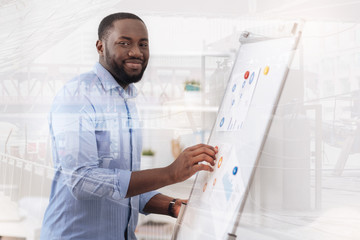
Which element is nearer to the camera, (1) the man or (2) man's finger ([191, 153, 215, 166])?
(2) man's finger ([191, 153, 215, 166])

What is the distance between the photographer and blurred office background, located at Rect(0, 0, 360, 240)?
1280 mm

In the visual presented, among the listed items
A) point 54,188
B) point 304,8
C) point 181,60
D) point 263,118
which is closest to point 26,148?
point 54,188

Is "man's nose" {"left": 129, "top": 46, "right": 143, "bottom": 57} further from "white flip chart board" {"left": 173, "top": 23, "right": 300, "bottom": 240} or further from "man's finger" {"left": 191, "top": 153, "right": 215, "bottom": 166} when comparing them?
"man's finger" {"left": 191, "top": 153, "right": 215, "bottom": 166}

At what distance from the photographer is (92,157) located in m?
1.12

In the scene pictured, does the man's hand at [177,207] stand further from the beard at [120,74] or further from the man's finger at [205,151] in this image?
the beard at [120,74]

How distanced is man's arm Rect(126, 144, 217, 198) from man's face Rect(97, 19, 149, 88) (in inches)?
12.6

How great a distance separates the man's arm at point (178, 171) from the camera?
0.95 meters

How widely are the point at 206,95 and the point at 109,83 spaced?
0.32 metres

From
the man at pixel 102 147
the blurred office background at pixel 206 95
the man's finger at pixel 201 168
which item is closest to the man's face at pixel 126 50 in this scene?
the man at pixel 102 147

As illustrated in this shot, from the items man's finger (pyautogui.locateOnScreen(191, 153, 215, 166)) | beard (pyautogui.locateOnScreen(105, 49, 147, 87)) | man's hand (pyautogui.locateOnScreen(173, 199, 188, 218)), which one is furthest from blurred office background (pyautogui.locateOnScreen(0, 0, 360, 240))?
man's finger (pyautogui.locateOnScreen(191, 153, 215, 166))

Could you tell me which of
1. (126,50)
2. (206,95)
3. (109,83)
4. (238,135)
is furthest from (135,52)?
(238,135)

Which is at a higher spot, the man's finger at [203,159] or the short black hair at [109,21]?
the short black hair at [109,21]

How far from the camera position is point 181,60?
1.36m

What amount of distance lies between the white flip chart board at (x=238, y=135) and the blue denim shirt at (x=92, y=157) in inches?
8.9
